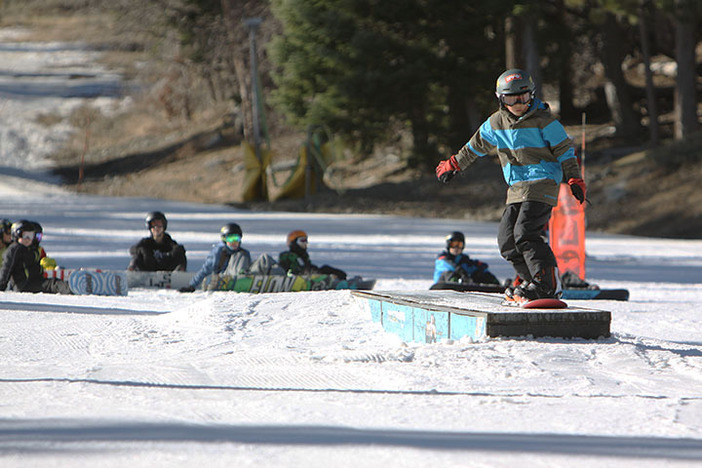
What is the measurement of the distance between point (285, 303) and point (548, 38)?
21553 millimetres

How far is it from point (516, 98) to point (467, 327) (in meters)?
1.52

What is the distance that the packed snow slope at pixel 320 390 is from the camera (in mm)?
3275

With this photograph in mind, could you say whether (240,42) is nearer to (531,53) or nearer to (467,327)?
(531,53)

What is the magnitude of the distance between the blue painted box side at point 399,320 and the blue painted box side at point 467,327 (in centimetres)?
45

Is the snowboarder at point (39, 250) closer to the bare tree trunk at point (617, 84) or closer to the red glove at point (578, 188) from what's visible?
the red glove at point (578, 188)

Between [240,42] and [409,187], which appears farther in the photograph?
[240,42]

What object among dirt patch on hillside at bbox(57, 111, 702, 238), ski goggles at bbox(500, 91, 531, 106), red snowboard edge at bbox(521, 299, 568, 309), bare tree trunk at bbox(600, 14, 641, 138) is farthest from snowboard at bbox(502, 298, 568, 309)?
bare tree trunk at bbox(600, 14, 641, 138)

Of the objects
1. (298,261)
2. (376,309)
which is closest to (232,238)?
(298,261)

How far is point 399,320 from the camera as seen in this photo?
20.3 feet

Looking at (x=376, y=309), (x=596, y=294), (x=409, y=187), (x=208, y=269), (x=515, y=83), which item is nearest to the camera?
(x=515, y=83)

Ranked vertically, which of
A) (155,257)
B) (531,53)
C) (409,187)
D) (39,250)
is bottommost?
(155,257)

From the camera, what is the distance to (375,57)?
1086 inches

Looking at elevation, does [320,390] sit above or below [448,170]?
below

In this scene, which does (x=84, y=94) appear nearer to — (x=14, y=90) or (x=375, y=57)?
Result: (x=14, y=90)
